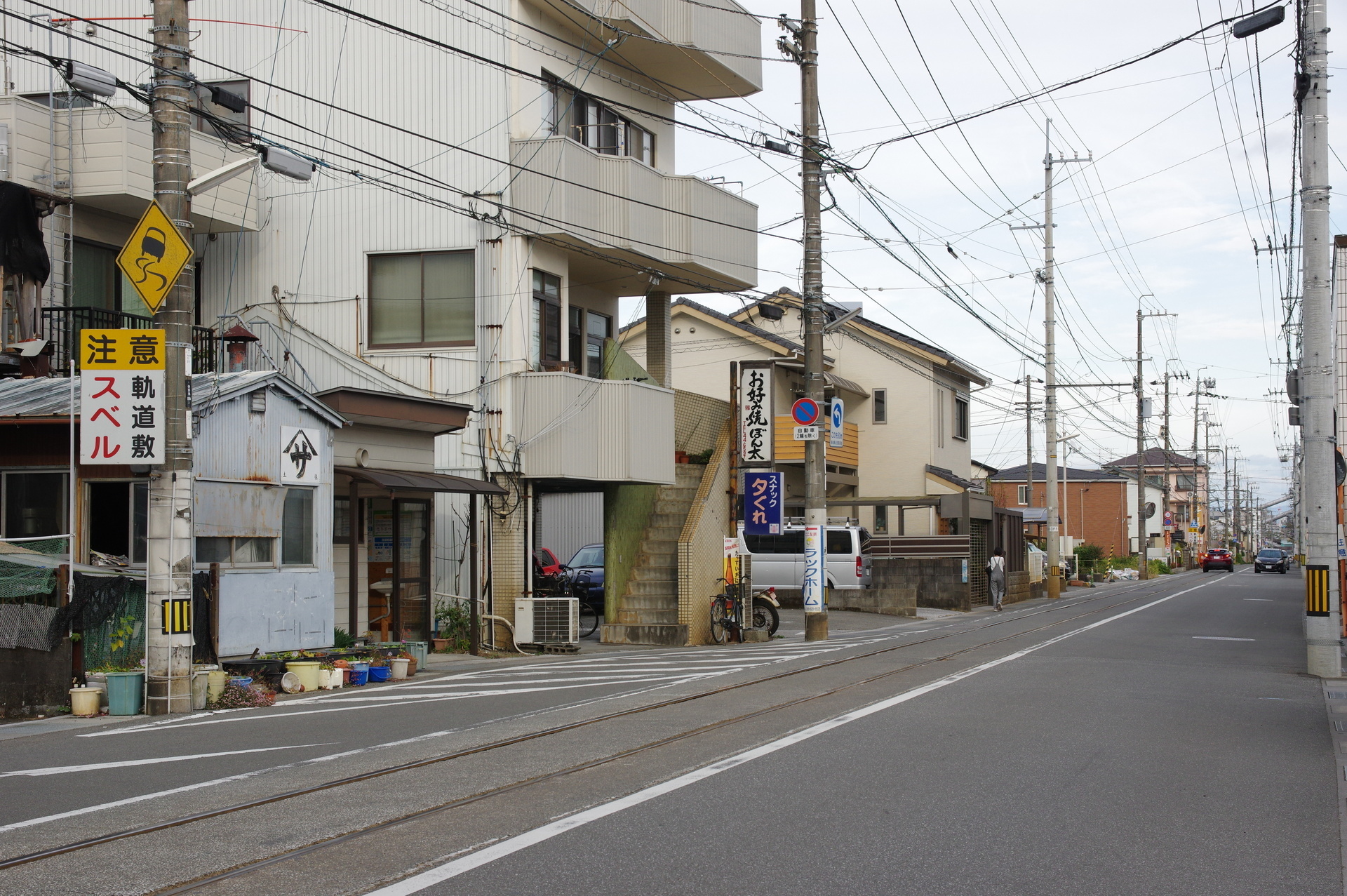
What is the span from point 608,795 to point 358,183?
649 inches

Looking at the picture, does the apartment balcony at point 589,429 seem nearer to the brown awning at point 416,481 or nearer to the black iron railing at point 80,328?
the brown awning at point 416,481

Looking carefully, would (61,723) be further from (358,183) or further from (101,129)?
(358,183)

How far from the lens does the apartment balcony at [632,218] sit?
20953 mm

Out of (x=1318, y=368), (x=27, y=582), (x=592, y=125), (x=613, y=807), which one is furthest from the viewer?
(x=592, y=125)

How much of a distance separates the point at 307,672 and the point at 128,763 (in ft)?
17.1

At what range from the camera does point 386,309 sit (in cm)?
2164

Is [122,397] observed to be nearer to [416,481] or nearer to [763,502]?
[416,481]

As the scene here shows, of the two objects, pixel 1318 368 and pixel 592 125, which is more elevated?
pixel 592 125

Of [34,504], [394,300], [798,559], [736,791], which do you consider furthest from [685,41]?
[736,791]

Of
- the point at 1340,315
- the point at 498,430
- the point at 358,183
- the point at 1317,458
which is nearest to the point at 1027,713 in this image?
the point at 1317,458

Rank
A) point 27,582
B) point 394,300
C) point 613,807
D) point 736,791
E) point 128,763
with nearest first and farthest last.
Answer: point 613,807 → point 736,791 → point 128,763 → point 27,582 → point 394,300

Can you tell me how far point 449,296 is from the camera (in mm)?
21297

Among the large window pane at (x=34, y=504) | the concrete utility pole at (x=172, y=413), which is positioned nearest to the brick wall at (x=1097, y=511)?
the large window pane at (x=34, y=504)

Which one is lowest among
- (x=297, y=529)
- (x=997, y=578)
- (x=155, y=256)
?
(x=997, y=578)
